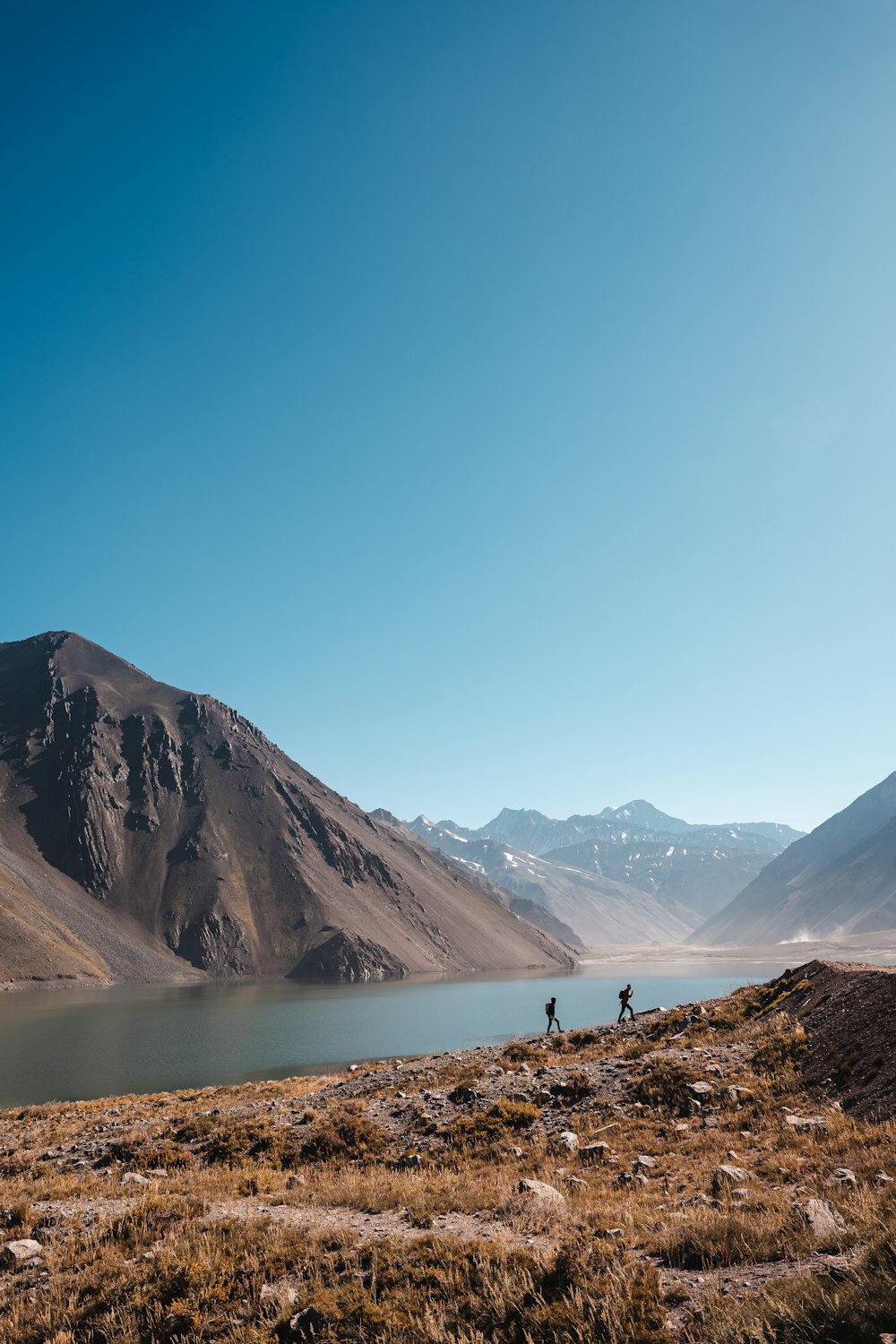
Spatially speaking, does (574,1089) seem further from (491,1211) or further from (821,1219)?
(821,1219)

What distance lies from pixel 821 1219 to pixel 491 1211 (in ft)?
18.5

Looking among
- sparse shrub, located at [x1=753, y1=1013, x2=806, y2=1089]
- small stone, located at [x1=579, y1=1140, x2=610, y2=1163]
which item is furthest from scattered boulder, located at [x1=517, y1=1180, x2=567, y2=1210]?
sparse shrub, located at [x1=753, y1=1013, x2=806, y2=1089]

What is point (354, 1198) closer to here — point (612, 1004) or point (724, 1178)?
point (724, 1178)

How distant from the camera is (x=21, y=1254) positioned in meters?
11.9

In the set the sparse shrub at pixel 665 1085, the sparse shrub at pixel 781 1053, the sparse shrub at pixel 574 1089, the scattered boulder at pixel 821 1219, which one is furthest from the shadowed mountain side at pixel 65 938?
the scattered boulder at pixel 821 1219

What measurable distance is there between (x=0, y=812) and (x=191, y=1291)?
21632 cm

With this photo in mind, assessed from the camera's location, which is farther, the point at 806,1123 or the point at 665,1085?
the point at 665,1085

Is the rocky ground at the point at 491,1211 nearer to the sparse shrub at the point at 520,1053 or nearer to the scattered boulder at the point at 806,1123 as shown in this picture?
the scattered boulder at the point at 806,1123

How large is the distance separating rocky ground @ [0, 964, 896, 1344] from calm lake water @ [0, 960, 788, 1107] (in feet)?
113

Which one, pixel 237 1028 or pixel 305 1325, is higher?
pixel 305 1325

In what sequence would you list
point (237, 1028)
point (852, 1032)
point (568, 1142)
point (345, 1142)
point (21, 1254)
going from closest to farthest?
point (21, 1254) < point (568, 1142) < point (345, 1142) < point (852, 1032) < point (237, 1028)

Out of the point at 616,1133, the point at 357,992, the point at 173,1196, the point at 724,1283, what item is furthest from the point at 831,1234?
the point at 357,992

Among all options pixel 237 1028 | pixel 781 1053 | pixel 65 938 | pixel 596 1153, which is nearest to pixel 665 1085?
pixel 781 1053

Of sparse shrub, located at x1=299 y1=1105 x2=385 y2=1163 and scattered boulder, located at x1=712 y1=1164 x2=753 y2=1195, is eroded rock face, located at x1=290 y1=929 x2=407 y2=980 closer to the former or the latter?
sparse shrub, located at x1=299 y1=1105 x2=385 y2=1163
